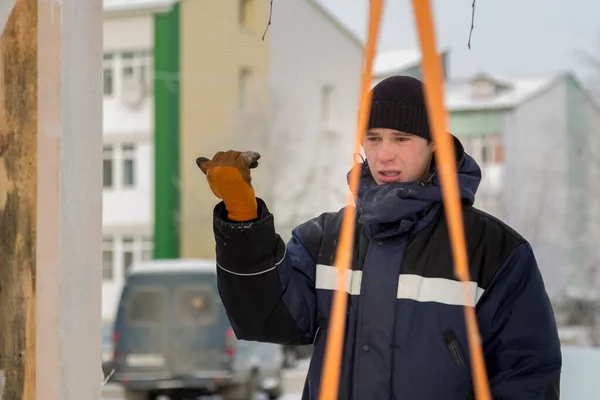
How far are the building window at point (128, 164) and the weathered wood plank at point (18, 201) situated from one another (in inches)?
628

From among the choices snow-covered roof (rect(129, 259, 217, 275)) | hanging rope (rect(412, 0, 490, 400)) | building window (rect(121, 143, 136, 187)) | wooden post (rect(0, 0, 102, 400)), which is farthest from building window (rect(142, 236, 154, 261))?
hanging rope (rect(412, 0, 490, 400))

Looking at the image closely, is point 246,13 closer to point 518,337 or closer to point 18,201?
point 18,201

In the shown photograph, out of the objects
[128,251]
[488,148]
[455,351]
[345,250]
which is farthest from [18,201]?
[488,148]

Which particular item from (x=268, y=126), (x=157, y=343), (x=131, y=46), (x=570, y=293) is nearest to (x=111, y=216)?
(x=131, y=46)

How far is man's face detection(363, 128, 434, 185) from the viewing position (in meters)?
1.84

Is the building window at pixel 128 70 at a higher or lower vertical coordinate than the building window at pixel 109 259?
higher

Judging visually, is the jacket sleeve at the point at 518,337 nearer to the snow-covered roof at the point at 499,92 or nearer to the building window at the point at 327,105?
the building window at the point at 327,105

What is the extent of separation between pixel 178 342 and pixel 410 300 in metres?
6.84

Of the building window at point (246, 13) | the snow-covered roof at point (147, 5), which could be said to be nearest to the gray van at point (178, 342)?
the building window at point (246, 13)

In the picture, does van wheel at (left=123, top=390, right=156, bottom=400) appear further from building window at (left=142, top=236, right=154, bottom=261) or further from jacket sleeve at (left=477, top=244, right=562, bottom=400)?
building window at (left=142, top=236, right=154, bottom=261)

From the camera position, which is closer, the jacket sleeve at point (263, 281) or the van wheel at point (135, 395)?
the jacket sleeve at point (263, 281)

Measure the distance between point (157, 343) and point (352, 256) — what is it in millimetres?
6775

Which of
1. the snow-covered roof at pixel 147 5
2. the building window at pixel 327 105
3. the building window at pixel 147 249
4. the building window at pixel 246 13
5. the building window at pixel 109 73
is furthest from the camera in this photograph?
the building window at pixel 109 73

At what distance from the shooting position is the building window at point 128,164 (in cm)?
1791
